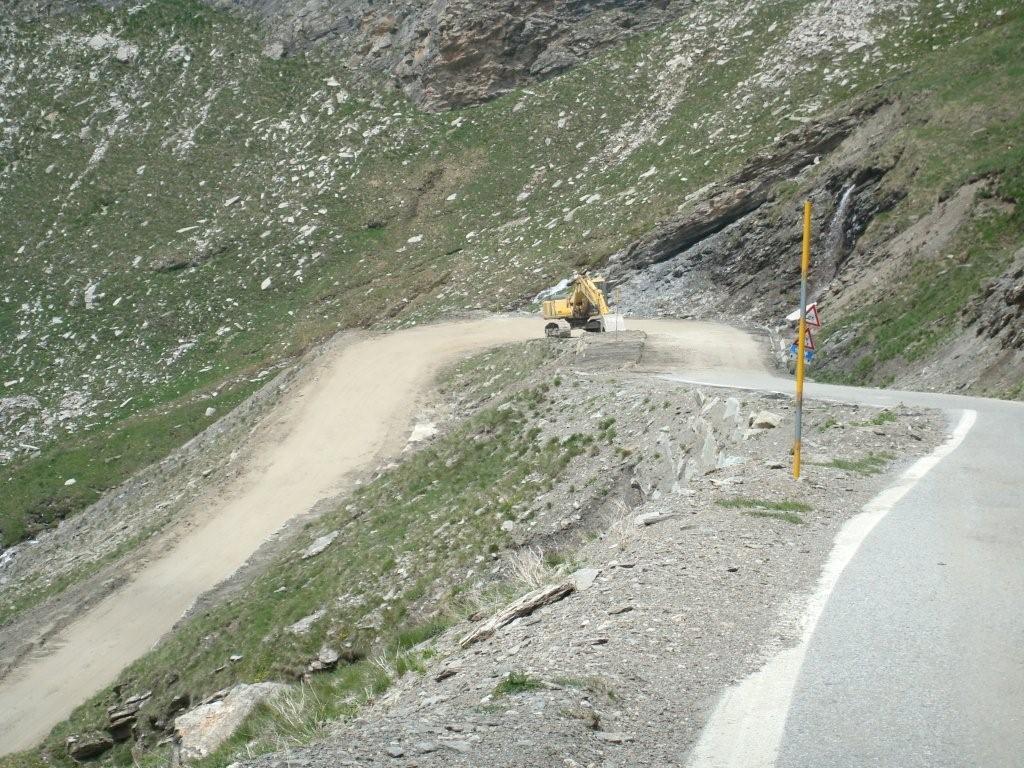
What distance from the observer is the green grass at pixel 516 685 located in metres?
5.49

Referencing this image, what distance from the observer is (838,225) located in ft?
93.7

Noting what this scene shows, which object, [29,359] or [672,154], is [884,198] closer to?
[672,154]

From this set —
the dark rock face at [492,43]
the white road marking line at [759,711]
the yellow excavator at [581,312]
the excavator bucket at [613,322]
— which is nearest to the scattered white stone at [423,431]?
the yellow excavator at [581,312]

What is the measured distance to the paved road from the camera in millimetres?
4633

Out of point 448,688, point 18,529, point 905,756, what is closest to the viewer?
point 905,756

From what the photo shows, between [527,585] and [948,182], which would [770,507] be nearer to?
[527,585]

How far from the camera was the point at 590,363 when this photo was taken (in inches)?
907

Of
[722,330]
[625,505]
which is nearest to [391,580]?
[625,505]

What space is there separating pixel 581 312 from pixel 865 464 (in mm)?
19412

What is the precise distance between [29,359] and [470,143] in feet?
80.2

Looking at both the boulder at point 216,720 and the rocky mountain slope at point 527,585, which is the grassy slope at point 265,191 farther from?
the boulder at point 216,720

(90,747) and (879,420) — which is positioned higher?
(879,420)

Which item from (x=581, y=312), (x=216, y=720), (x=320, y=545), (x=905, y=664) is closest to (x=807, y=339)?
Result: (x=905, y=664)

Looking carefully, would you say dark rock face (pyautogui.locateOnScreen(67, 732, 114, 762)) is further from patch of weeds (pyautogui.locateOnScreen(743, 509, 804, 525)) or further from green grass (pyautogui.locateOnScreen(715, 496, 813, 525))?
patch of weeds (pyautogui.locateOnScreen(743, 509, 804, 525))
